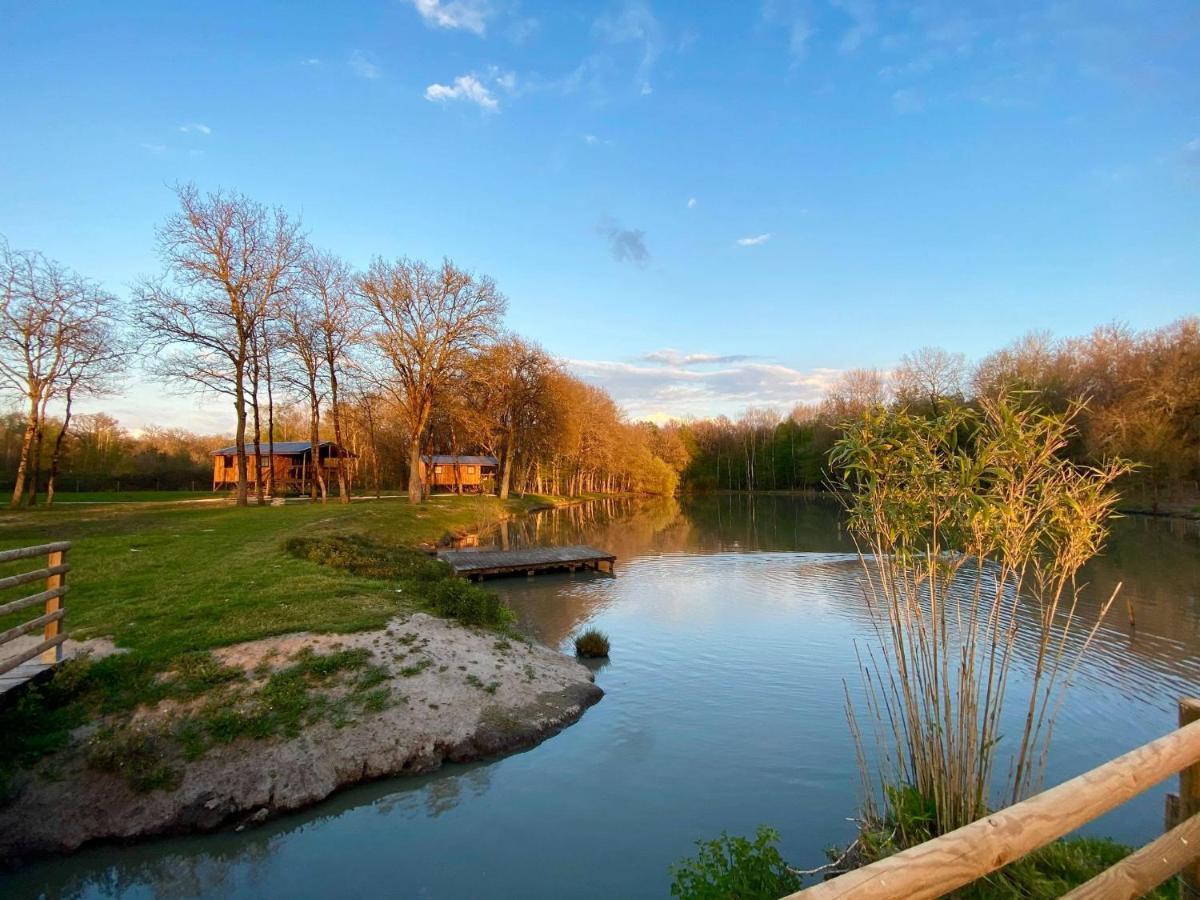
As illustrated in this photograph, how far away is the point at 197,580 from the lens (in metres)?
12.6

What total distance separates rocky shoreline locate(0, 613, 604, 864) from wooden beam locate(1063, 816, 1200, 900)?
22.6ft

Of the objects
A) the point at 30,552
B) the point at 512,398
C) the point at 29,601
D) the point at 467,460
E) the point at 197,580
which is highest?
the point at 512,398

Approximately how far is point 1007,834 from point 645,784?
19.7 ft

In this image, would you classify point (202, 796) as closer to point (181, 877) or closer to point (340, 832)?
point (181, 877)

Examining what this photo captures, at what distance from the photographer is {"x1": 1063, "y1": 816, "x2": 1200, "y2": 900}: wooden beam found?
2.31 meters

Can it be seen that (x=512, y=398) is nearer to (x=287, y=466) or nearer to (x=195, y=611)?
(x=287, y=466)

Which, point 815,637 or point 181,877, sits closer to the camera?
point 181,877

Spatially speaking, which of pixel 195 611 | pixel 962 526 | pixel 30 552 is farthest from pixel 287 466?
pixel 962 526

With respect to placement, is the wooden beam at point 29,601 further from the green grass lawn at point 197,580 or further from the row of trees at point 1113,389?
the row of trees at point 1113,389

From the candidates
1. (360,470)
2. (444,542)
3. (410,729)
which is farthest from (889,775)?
(360,470)

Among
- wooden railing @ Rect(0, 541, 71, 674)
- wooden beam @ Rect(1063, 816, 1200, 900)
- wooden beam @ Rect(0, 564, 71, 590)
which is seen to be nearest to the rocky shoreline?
wooden railing @ Rect(0, 541, 71, 674)

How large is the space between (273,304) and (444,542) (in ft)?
45.4

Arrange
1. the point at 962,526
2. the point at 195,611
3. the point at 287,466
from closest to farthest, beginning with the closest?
the point at 962,526, the point at 195,611, the point at 287,466

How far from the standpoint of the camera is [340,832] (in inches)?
253
